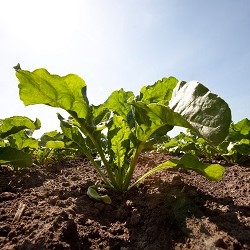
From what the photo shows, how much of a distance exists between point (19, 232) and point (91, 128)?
853mm

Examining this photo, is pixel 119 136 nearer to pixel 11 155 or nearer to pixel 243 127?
pixel 11 155

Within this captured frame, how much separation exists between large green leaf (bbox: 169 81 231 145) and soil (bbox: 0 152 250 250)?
0.47 meters

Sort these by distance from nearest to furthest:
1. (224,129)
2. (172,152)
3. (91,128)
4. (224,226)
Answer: (224,129) → (224,226) → (91,128) → (172,152)

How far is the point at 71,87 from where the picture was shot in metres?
2.00

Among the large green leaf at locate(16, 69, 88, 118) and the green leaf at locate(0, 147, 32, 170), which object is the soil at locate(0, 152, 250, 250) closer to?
the green leaf at locate(0, 147, 32, 170)

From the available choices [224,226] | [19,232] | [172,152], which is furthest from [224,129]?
[172,152]

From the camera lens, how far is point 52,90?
1.96 meters

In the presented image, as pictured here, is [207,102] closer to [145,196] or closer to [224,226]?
[224,226]

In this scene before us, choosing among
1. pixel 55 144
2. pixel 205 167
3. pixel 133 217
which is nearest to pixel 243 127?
pixel 205 167

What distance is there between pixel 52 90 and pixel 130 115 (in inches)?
26.6

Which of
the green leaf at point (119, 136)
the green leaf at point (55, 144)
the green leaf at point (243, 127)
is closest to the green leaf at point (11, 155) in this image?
the green leaf at point (55, 144)

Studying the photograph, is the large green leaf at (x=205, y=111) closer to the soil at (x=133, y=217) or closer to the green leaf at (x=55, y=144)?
the soil at (x=133, y=217)

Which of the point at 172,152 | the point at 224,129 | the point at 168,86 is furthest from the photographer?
the point at 172,152

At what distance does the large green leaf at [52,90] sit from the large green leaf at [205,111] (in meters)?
0.69
